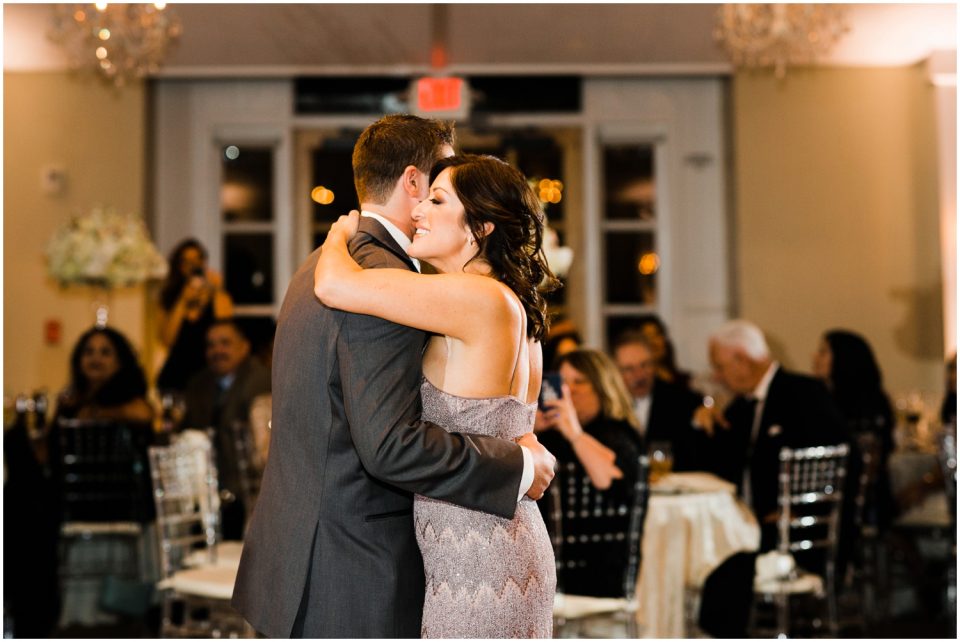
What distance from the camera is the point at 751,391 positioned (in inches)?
211

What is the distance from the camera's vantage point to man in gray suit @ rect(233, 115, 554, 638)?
2014 mm

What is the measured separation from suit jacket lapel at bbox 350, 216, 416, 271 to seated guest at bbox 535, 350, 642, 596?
1460mm

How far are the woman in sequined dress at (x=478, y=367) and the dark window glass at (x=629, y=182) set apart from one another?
6517mm

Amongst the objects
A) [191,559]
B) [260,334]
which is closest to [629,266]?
[260,334]

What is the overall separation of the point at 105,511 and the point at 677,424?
2.83m

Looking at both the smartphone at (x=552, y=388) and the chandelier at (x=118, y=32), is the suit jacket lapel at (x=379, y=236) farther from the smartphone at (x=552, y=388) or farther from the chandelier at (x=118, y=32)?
the chandelier at (x=118, y=32)

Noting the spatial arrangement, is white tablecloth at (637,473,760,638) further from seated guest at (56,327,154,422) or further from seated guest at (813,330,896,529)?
seated guest at (56,327,154,422)

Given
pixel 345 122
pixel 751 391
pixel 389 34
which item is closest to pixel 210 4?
pixel 389 34

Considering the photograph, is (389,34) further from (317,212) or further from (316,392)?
(316,392)

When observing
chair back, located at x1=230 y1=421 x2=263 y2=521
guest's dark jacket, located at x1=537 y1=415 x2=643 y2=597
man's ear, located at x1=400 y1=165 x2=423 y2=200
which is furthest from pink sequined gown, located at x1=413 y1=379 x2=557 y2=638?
chair back, located at x1=230 y1=421 x2=263 y2=521

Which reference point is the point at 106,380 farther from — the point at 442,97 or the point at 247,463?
the point at 442,97

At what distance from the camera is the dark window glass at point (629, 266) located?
8609 millimetres

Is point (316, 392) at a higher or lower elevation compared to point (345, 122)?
lower

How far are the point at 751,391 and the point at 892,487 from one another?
1.28m
